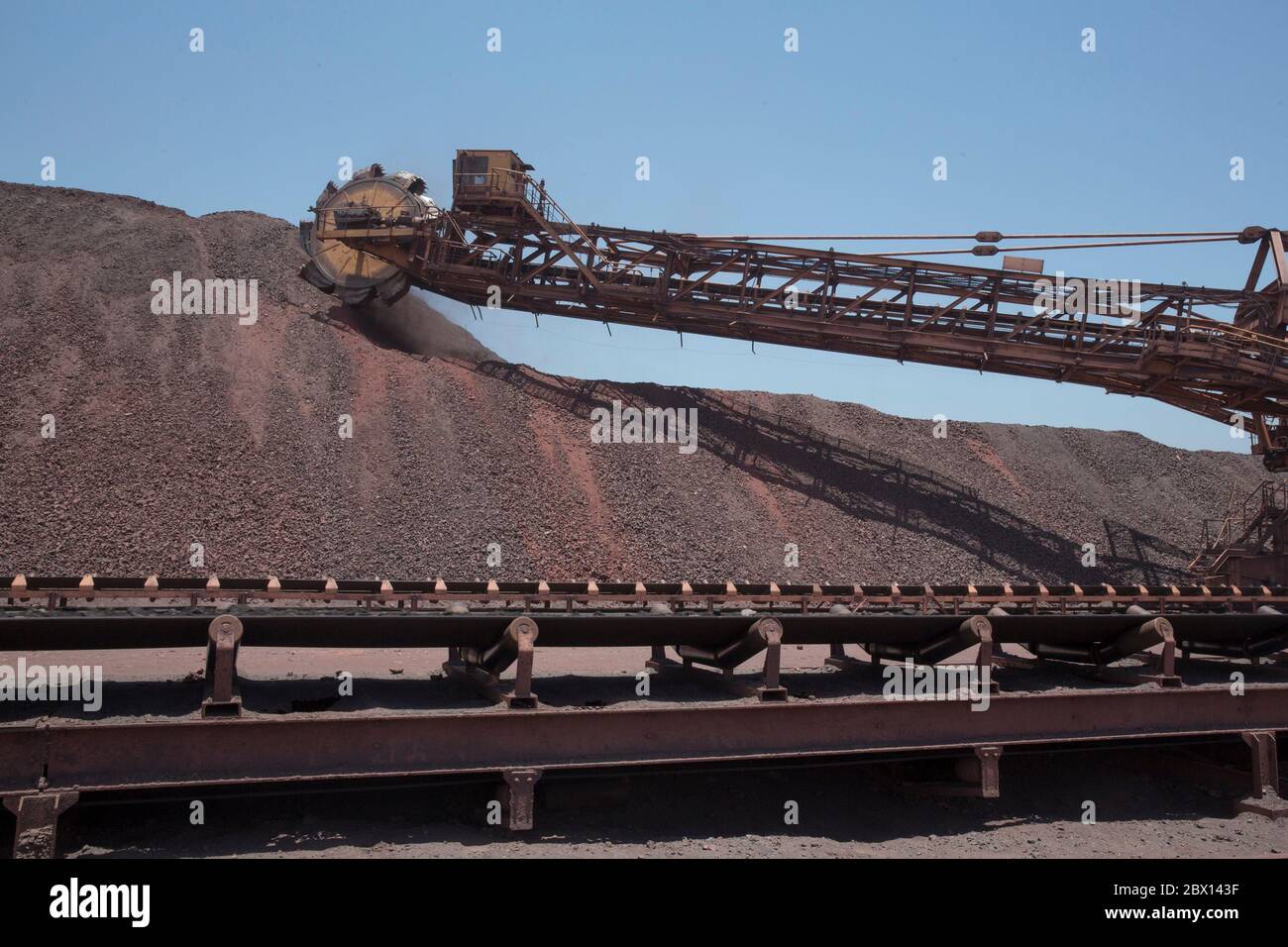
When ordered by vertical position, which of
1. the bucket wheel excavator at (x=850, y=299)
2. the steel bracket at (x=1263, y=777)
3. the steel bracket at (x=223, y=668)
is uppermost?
the bucket wheel excavator at (x=850, y=299)

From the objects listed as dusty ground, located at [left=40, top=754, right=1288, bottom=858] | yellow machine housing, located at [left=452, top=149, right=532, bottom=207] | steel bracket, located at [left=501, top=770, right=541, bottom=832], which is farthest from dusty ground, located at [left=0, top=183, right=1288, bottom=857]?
yellow machine housing, located at [left=452, top=149, right=532, bottom=207]

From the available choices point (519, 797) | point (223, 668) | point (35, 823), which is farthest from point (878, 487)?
point (35, 823)

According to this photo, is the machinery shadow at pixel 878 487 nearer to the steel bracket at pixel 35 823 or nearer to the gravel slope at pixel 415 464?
the gravel slope at pixel 415 464

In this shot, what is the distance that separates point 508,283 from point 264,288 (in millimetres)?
6688

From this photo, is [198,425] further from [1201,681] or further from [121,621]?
[1201,681]

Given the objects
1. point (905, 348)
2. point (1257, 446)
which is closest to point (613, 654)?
point (905, 348)

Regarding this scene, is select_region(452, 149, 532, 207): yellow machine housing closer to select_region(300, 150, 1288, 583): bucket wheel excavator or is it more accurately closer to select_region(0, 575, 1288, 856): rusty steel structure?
select_region(300, 150, 1288, 583): bucket wheel excavator

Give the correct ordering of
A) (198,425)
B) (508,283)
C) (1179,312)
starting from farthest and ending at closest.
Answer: (508,283) → (1179,312) → (198,425)

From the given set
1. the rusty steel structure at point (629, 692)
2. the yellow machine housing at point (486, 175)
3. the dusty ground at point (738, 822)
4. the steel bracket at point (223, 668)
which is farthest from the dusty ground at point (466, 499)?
the yellow machine housing at point (486, 175)

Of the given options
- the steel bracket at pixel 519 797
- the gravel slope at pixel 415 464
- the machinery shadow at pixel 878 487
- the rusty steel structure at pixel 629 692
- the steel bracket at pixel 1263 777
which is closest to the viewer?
the rusty steel structure at pixel 629 692

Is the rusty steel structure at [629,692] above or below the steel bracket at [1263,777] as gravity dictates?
above

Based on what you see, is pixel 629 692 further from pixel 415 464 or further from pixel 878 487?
pixel 878 487

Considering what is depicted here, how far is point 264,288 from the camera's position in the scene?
2791 centimetres
